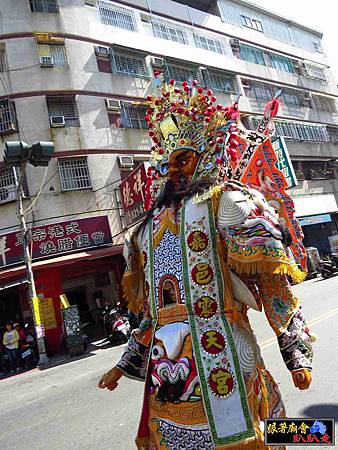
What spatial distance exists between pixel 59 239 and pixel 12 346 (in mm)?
4118

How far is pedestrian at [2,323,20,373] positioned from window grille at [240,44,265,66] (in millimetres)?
21850

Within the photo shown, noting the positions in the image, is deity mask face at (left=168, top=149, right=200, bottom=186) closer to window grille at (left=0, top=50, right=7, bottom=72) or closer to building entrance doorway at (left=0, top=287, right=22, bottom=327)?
building entrance doorway at (left=0, top=287, right=22, bottom=327)

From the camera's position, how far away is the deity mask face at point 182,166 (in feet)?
6.80

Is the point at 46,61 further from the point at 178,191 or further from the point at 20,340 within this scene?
the point at 178,191

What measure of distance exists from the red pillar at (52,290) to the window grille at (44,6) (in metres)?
11.3

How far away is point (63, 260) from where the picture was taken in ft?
43.8

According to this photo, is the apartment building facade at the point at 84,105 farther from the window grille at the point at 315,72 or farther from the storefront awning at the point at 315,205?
the window grille at the point at 315,72

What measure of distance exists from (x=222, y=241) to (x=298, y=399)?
292cm

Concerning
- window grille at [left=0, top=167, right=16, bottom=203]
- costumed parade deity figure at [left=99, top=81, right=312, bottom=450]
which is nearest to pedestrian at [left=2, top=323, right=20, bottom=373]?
window grille at [left=0, top=167, right=16, bottom=203]

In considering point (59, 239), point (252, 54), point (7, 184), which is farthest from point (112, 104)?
point (252, 54)

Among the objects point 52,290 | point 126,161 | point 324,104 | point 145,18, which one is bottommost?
point 52,290

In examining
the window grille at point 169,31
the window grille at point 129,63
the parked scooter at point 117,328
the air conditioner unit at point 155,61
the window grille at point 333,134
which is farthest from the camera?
the window grille at point 333,134

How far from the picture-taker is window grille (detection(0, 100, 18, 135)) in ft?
49.2

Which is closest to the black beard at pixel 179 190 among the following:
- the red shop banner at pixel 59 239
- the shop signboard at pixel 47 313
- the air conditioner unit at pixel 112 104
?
the shop signboard at pixel 47 313
